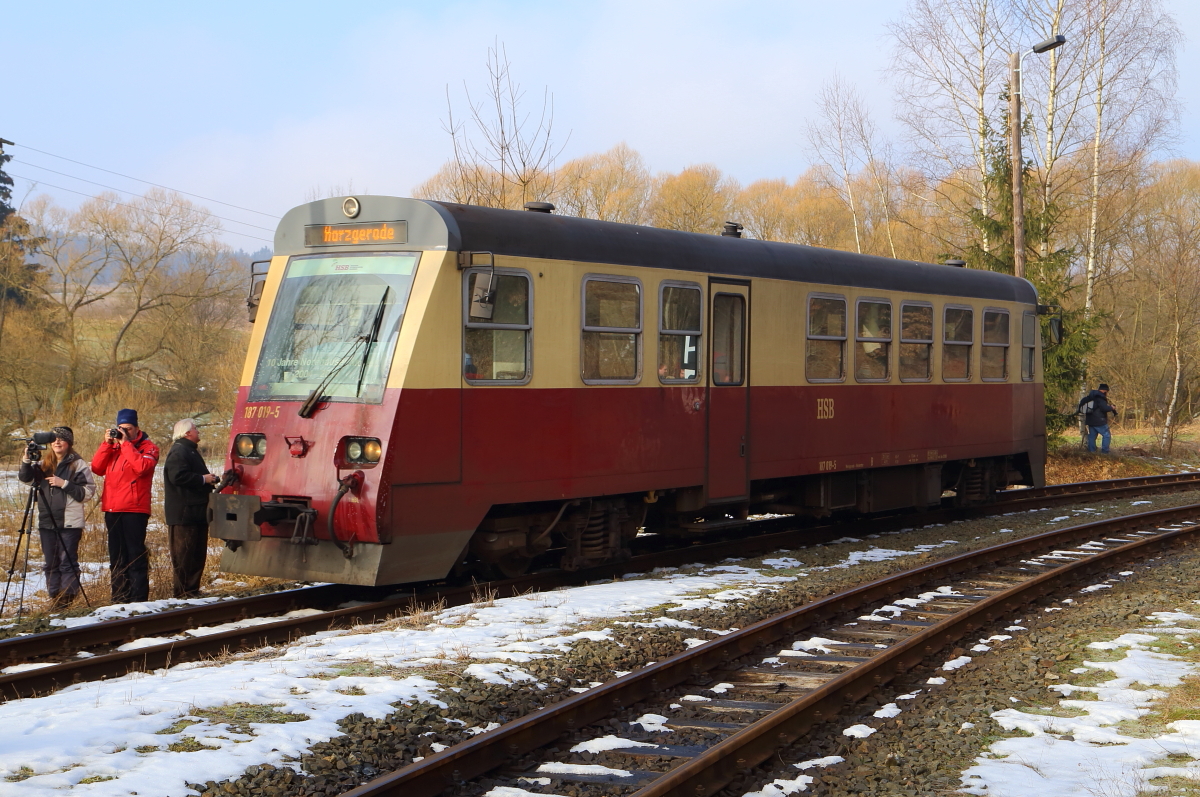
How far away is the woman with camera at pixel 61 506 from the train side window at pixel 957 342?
409 inches

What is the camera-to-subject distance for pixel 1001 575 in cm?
1047

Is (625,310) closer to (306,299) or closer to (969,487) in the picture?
(306,299)

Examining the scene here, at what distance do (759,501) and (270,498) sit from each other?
5.72m

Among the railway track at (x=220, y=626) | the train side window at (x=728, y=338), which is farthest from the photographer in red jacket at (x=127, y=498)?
the train side window at (x=728, y=338)

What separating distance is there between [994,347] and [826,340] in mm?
4221

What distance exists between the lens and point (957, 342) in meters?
14.9

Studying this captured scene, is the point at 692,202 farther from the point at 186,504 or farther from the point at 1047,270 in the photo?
the point at 186,504

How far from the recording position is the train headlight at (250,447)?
8.94m

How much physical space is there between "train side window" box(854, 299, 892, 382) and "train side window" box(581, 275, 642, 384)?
3965 millimetres

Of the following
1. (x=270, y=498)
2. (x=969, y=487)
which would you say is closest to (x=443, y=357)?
(x=270, y=498)

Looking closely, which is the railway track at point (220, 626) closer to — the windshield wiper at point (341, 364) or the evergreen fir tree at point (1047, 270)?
the windshield wiper at point (341, 364)

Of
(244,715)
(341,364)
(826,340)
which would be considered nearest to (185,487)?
(341,364)

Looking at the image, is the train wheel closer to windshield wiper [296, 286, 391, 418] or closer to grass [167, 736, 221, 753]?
windshield wiper [296, 286, 391, 418]

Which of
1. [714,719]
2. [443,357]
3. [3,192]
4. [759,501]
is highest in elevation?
[3,192]
